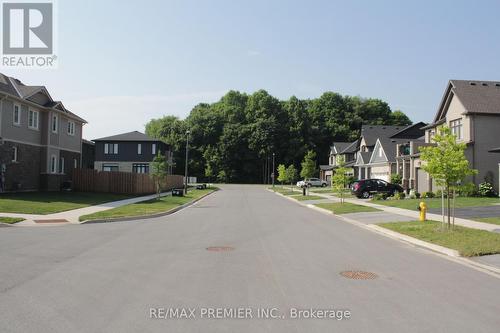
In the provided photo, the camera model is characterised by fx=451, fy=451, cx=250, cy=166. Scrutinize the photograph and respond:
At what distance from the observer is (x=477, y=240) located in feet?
41.8

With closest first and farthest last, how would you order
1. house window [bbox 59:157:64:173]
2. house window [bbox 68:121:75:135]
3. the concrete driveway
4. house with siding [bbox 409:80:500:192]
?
1. the concrete driveway
2. house with siding [bbox 409:80:500:192]
3. house window [bbox 59:157:64:173]
4. house window [bbox 68:121:75:135]

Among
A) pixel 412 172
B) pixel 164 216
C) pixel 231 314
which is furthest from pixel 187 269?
pixel 412 172

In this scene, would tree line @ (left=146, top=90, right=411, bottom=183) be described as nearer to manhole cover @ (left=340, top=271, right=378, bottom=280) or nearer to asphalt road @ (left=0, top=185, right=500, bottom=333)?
asphalt road @ (left=0, top=185, right=500, bottom=333)

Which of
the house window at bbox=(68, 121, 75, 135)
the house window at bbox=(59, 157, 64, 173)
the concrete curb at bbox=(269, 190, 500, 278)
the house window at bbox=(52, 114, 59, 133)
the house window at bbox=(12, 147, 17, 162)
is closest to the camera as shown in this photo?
the concrete curb at bbox=(269, 190, 500, 278)

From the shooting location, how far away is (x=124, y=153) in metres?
67.6

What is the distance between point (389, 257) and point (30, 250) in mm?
8684

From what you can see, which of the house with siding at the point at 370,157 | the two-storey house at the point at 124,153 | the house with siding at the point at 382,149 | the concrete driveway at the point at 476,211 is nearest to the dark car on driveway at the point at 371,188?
the house with siding at the point at 382,149

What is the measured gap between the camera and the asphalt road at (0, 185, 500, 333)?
569 centimetres

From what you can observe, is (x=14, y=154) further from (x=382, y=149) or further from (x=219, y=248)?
(x=382, y=149)

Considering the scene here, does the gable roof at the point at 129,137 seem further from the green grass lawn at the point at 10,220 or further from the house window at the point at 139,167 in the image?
the green grass lawn at the point at 10,220

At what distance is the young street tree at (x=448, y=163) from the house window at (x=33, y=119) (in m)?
26.5

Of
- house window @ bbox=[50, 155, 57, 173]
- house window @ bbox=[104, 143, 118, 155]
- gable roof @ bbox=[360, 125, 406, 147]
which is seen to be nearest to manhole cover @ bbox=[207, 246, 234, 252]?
house window @ bbox=[50, 155, 57, 173]

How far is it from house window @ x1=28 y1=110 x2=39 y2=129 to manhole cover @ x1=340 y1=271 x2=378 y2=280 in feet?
93.3

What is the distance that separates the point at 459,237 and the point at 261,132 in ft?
292
